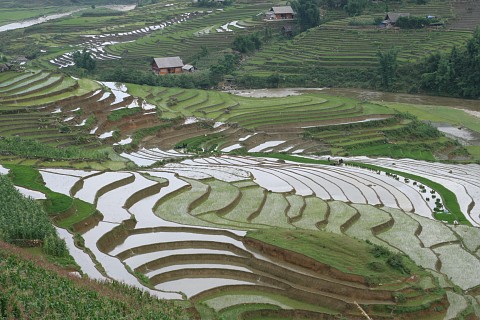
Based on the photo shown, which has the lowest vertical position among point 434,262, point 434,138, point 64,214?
point 434,138

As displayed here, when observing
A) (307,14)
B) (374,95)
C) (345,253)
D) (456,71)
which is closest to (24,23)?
(307,14)

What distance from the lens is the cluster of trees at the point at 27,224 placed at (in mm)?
15898

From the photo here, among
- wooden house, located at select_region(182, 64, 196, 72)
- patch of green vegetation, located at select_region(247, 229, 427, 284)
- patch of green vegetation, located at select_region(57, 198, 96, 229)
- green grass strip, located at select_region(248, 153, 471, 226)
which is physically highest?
patch of green vegetation, located at select_region(57, 198, 96, 229)

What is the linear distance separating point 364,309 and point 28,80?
29.2 metres

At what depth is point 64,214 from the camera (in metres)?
19.0

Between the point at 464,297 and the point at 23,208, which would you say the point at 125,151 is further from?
the point at 464,297

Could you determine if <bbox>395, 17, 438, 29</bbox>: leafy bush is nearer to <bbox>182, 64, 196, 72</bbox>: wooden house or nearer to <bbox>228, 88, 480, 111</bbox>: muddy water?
<bbox>228, 88, 480, 111</bbox>: muddy water

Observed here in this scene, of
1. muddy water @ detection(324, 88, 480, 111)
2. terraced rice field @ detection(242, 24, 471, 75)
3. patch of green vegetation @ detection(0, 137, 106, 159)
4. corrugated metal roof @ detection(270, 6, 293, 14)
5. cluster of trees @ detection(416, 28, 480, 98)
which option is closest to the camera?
patch of green vegetation @ detection(0, 137, 106, 159)

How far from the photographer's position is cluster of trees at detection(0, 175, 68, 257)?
1590 centimetres

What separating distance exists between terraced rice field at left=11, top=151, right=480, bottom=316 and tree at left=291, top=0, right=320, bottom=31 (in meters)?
37.8

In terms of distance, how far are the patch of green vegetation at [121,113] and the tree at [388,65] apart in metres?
21.9

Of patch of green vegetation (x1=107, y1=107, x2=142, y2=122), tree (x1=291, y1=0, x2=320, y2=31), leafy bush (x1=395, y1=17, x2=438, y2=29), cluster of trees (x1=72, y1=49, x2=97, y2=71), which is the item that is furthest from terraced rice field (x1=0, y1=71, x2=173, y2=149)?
leafy bush (x1=395, y1=17, x2=438, y2=29)

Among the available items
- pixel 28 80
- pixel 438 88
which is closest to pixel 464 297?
pixel 28 80

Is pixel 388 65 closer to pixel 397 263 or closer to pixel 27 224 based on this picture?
pixel 397 263
